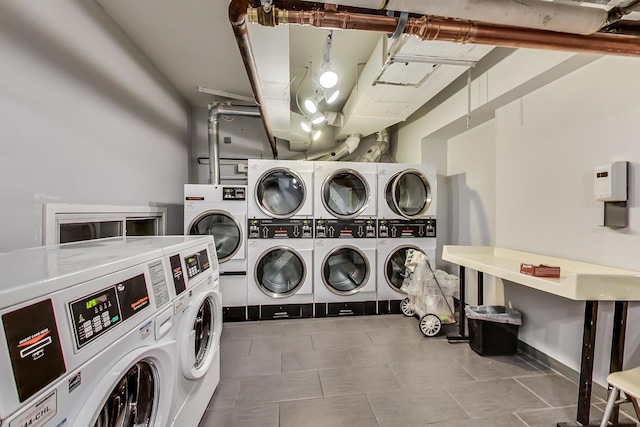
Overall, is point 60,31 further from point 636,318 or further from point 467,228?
point 467,228

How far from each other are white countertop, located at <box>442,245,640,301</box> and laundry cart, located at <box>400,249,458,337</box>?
0.60 metres

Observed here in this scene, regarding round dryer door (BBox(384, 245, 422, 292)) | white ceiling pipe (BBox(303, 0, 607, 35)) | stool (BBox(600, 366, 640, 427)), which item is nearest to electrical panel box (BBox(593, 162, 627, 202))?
white ceiling pipe (BBox(303, 0, 607, 35))

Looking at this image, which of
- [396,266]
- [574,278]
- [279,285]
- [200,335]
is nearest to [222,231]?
[279,285]

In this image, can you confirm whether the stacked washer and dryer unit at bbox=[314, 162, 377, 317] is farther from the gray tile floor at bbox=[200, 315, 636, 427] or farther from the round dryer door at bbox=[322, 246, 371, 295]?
the gray tile floor at bbox=[200, 315, 636, 427]

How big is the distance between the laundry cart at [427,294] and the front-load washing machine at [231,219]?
194 cm

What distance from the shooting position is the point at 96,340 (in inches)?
30.4

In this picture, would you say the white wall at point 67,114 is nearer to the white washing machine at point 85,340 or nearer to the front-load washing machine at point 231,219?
the front-load washing machine at point 231,219

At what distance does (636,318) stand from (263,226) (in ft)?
10.1

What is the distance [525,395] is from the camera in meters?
1.88

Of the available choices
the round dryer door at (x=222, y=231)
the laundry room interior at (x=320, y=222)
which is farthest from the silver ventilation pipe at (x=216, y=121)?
the round dryer door at (x=222, y=231)

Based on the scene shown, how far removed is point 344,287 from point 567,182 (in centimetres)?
242

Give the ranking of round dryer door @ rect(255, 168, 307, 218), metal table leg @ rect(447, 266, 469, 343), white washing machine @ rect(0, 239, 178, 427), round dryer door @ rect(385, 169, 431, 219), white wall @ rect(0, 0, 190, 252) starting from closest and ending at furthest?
white washing machine @ rect(0, 239, 178, 427) → white wall @ rect(0, 0, 190, 252) → metal table leg @ rect(447, 266, 469, 343) → round dryer door @ rect(255, 168, 307, 218) → round dryer door @ rect(385, 169, 431, 219)

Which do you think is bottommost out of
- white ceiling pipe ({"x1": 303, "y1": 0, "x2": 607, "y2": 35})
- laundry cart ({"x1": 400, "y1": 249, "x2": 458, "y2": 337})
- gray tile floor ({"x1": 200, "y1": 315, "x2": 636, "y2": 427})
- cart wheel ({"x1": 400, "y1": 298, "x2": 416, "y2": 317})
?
gray tile floor ({"x1": 200, "y1": 315, "x2": 636, "y2": 427})

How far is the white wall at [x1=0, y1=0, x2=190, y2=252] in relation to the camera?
137 centimetres
